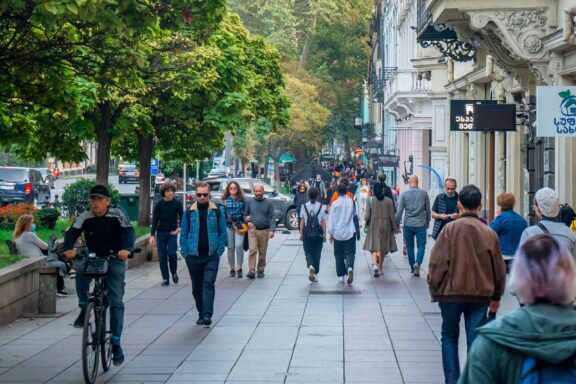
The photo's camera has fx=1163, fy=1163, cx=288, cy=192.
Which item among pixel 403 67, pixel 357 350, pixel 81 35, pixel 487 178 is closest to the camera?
pixel 357 350

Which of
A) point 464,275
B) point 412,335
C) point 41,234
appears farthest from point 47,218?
point 464,275

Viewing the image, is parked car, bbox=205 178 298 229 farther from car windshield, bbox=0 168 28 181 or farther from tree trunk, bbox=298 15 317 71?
tree trunk, bbox=298 15 317 71

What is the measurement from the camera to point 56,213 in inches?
900

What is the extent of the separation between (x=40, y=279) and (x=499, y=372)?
36.1ft

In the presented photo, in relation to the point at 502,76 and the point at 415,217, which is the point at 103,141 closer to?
the point at 415,217

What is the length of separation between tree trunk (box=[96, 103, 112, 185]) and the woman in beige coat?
7.36 m

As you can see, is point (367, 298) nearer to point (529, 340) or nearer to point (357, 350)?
point (357, 350)

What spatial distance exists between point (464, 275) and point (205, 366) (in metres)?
2.91

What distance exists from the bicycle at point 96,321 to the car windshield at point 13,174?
118ft

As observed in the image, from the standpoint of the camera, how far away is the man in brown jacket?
8.81 meters

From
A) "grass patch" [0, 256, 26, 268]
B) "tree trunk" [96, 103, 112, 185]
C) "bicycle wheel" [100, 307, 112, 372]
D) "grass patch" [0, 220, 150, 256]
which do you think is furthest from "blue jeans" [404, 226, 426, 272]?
"bicycle wheel" [100, 307, 112, 372]

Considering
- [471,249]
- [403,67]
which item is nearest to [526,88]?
[471,249]

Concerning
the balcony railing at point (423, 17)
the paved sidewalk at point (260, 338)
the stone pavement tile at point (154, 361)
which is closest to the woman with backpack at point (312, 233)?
the paved sidewalk at point (260, 338)

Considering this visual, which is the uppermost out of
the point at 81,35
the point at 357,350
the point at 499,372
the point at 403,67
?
the point at 403,67
